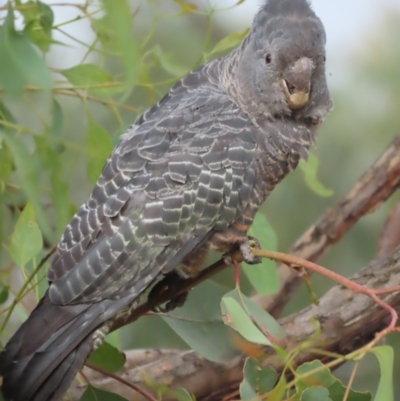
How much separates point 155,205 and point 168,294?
8.1 inches

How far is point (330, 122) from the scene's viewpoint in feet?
8.09

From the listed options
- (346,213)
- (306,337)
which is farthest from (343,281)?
(346,213)

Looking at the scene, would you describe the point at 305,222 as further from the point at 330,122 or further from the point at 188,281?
the point at 188,281

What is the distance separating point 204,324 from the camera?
1.24 m

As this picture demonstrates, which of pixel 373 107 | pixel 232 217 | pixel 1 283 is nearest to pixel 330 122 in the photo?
pixel 373 107

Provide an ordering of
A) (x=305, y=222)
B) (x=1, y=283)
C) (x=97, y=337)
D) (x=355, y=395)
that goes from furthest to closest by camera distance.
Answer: (x=305, y=222), (x=1, y=283), (x=97, y=337), (x=355, y=395)

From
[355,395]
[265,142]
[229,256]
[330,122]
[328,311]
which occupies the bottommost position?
[355,395]

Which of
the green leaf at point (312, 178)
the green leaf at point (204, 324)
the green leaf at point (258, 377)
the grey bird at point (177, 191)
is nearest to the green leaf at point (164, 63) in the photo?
the grey bird at point (177, 191)

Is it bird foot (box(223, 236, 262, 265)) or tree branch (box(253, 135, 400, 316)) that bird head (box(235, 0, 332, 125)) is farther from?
tree branch (box(253, 135, 400, 316))

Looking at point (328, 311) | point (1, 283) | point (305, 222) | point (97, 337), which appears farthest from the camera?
point (305, 222)

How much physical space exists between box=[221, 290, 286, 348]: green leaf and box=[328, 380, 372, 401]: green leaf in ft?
0.30

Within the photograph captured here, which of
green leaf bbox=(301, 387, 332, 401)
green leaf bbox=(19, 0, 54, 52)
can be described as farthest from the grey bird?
green leaf bbox=(301, 387, 332, 401)

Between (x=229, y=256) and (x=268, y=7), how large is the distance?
45cm

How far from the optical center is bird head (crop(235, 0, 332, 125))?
1.13m
